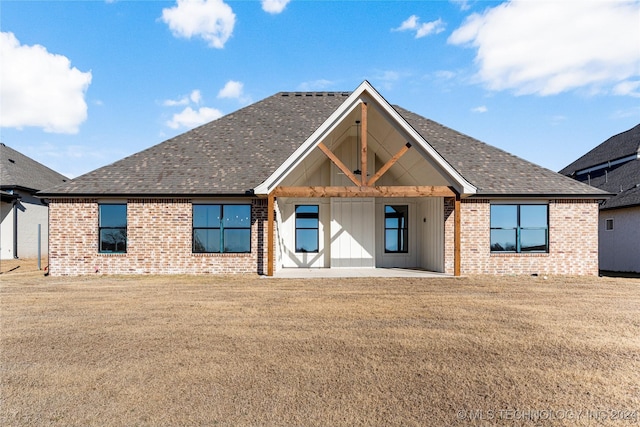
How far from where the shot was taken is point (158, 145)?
1623 cm

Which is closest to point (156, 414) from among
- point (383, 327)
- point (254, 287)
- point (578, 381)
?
point (383, 327)

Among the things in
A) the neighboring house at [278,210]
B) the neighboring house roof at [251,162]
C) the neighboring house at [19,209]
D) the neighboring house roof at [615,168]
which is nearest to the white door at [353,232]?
the neighboring house at [278,210]

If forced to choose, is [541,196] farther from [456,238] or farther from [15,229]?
[15,229]

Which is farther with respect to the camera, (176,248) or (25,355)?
(176,248)

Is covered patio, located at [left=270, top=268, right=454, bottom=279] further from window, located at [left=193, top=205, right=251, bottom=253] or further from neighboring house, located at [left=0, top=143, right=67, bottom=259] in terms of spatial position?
neighboring house, located at [left=0, top=143, right=67, bottom=259]

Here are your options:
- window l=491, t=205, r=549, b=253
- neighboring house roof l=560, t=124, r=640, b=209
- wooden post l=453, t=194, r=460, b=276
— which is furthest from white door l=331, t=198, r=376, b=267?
neighboring house roof l=560, t=124, r=640, b=209

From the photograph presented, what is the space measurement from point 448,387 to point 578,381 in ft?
5.75

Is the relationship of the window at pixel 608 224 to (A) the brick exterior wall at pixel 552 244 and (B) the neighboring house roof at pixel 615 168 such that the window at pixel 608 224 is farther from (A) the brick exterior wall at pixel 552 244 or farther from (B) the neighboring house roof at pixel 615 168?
(A) the brick exterior wall at pixel 552 244

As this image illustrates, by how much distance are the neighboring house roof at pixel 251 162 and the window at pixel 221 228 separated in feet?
2.63

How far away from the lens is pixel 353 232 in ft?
51.4

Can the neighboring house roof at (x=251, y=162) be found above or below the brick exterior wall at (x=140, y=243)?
above

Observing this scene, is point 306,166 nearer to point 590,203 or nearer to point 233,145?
point 233,145

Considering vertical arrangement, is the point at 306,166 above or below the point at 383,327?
above

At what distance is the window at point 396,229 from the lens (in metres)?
16.4
